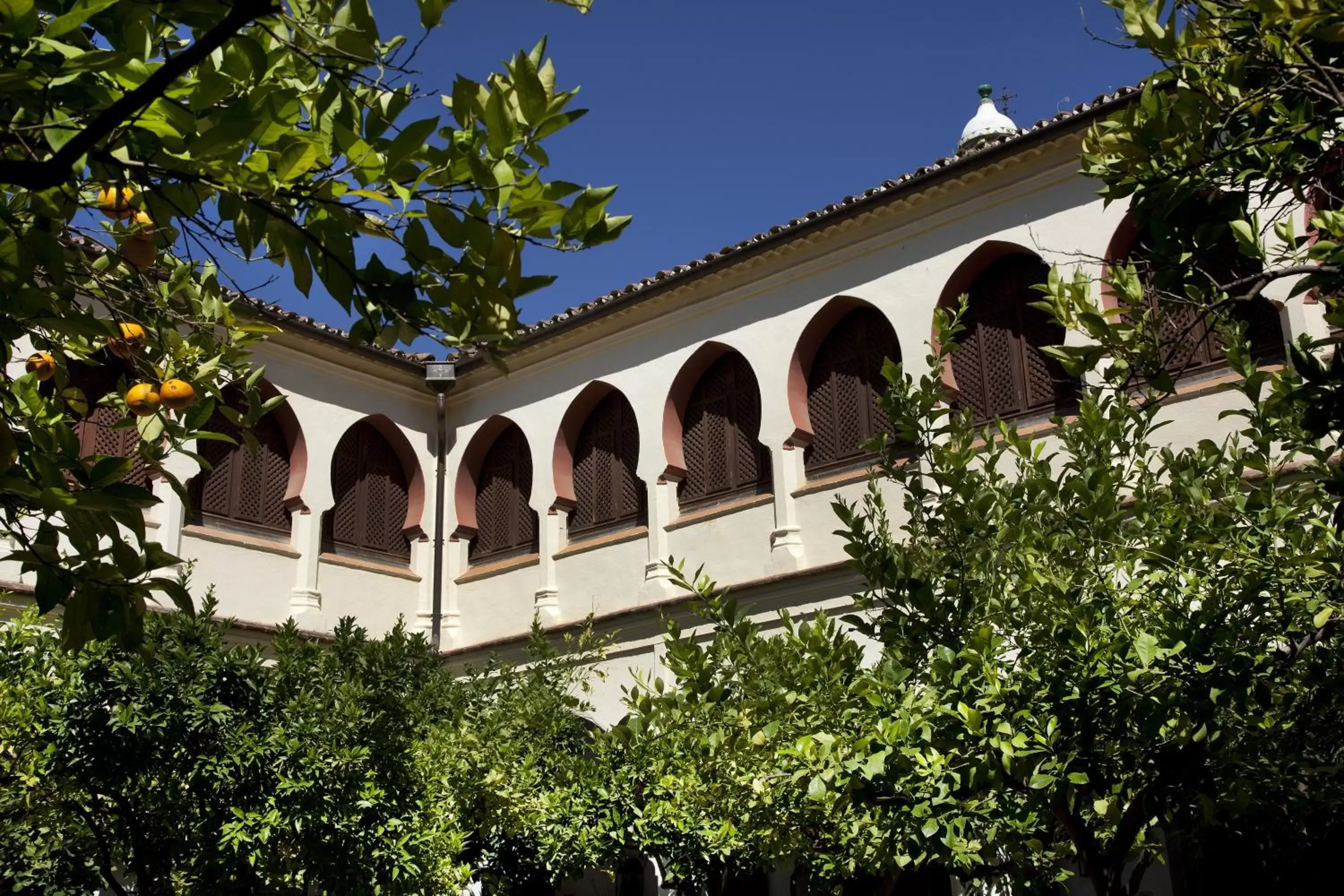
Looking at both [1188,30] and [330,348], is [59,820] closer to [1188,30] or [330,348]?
[330,348]

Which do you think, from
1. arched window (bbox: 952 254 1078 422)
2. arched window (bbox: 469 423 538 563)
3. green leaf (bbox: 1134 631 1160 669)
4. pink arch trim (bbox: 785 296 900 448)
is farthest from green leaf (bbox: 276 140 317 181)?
arched window (bbox: 469 423 538 563)

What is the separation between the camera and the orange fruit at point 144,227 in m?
3.69

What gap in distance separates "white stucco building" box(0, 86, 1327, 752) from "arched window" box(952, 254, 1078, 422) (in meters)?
0.02

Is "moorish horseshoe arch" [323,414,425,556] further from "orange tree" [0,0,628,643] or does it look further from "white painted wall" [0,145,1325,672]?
"orange tree" [0,0,628,643]

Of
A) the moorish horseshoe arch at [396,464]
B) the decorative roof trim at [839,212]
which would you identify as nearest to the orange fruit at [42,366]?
the decorative roof trim at [839,212]

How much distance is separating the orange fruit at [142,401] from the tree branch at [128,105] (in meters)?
1.41

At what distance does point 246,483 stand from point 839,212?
6922mm

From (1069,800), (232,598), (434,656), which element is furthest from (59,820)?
(1069,800)

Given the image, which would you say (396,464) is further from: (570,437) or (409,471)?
(570,437)

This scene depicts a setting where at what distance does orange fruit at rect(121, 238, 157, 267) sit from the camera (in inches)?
147

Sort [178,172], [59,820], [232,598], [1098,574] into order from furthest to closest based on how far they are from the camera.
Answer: [232,598] < [59,820] < [1098,574] < [178,172]

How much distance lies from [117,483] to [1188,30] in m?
3.23

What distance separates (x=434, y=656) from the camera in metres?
10.5

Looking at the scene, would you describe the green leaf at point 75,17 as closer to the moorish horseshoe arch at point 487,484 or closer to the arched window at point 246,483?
the arched window at point 246,483
